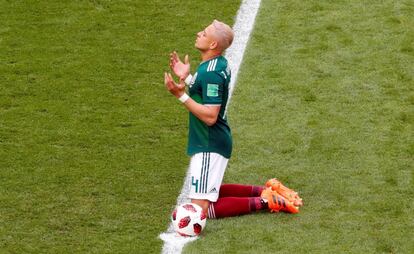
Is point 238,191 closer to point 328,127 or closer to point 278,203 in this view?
point 278,203

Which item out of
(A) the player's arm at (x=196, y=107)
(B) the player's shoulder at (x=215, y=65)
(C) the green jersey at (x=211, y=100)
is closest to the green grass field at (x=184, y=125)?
(C) the green jersey at (x=211, y=100)

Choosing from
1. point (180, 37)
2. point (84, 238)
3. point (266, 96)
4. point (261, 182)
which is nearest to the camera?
point (84, 238)

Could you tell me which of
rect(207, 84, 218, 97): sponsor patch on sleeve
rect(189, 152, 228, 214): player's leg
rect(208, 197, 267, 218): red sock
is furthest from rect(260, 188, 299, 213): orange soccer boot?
rect(207, 84, 218, 97): sponsor patch on sleeve

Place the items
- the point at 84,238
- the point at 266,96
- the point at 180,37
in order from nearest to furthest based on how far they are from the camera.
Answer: the point at 84,238
the point at 266,96
the point at 180,37

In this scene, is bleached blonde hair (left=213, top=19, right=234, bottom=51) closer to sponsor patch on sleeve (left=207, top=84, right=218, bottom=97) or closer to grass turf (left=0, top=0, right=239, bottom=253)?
sponsor patch on sleeve (left=207, top=84, right=218, bottom=97)

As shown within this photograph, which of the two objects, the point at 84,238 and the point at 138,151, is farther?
the point at 138,151

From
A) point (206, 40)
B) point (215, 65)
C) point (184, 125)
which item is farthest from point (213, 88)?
point (184, 125)

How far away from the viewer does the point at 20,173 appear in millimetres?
9766

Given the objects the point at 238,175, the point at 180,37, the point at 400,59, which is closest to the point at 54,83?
the point at 180,37

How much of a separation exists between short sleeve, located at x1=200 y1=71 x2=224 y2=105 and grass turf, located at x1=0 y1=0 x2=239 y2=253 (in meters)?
0.98

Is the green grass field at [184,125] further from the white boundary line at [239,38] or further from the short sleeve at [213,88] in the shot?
the short sleeve at [213,88]

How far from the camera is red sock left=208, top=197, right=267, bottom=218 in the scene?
9156 mm

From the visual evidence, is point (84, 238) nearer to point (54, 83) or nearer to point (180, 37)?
point (54, 83)

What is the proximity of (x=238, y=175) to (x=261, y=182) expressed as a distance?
231 millimetres
